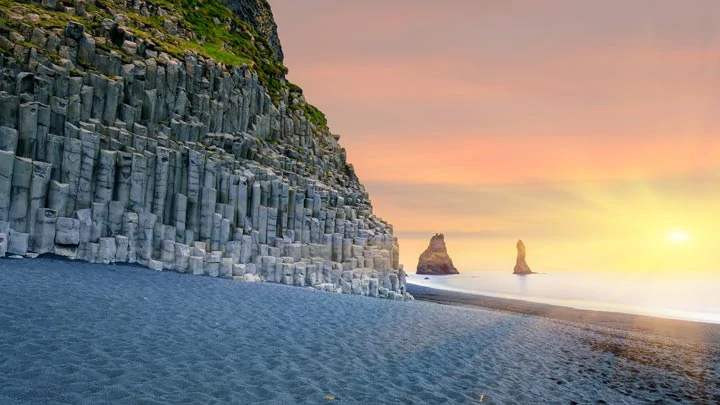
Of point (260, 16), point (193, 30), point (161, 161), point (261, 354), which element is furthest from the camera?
point (260, 16)

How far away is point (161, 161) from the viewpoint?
34719 mm

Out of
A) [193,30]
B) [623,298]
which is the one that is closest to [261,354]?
[193,30]

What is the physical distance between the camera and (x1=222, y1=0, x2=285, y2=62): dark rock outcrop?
82.4 metres

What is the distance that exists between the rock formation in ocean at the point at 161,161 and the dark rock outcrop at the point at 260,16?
82.4 feet

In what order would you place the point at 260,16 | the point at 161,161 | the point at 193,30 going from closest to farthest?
the point at 161,161
the point at 193,30
the point at 260,16

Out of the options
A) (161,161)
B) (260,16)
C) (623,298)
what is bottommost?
(623,298)

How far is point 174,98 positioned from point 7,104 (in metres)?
13.8

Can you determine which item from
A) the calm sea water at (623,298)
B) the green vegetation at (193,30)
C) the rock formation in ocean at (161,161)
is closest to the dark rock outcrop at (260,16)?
the green vegetation at (193,30)

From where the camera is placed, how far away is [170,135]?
39000 millimetres

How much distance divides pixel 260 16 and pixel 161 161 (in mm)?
62301

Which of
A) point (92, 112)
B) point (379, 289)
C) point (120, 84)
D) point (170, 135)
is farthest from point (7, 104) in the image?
point (379, 289)

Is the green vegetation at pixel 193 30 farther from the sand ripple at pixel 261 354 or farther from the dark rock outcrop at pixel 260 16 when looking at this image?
the sand ripple at pixel 261 354

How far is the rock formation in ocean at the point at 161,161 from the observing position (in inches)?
1136

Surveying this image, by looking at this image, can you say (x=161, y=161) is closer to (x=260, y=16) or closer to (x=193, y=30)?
(x=193, y=30)
